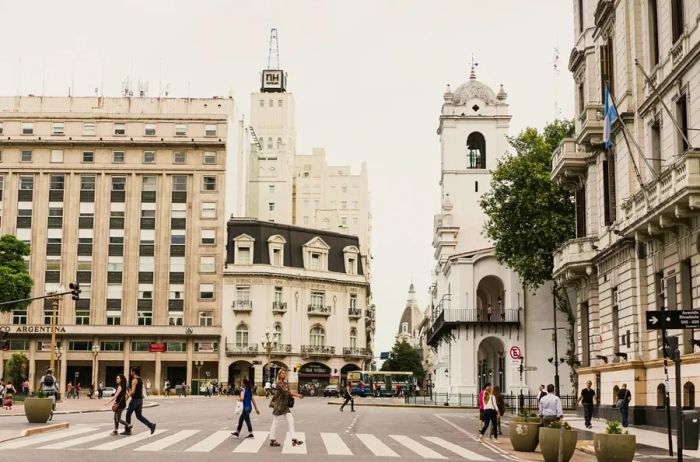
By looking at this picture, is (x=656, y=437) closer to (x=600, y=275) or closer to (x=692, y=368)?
(x=692, y=368)

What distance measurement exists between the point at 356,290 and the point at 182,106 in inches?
1067

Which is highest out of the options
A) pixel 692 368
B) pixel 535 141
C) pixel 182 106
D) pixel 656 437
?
pixel 182 106

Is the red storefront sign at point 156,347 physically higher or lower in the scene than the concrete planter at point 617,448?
higher

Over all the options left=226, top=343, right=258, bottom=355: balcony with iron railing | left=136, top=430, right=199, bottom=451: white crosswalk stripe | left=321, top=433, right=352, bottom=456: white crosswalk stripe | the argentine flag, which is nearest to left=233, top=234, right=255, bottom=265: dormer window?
left=226, top=343, right=258, bottom=355: balcony with iron railing

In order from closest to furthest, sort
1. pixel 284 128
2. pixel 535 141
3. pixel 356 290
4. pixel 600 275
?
pixel 600 275 → pixel 535 141 → pixel 356 290 → pixel 284 128

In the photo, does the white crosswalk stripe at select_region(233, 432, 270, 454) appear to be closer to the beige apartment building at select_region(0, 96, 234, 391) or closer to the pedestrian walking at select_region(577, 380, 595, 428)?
the pedestrian walking at select_region(577, 380, 595, 428)

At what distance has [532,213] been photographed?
2159 inches

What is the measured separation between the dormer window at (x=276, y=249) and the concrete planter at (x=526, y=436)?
82.0m

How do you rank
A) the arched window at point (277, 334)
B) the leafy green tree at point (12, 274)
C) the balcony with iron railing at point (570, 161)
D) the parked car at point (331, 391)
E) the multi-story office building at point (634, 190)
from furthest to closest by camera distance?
the arched window at point (277, 334), the parked car at point (331, 391), the leafy green tree at point (12, 274), the balcony with iron railing at point (570, 161), the multi-story office building at point (634, 190)

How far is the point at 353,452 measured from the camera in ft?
70.4

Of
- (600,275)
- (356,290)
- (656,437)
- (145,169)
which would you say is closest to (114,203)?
(145,169)

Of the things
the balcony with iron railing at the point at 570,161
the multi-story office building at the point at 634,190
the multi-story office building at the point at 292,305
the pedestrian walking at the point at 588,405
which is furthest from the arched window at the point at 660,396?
the multi-story office building at the point at 292,305

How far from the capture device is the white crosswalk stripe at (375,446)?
21.3 metres

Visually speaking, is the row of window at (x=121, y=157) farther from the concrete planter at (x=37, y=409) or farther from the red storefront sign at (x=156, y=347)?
the concrete planter at (x=37, y=409)
